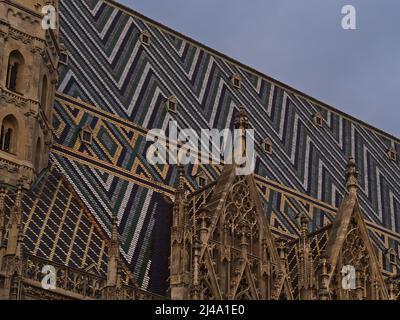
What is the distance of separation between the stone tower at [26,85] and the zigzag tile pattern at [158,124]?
937 mm

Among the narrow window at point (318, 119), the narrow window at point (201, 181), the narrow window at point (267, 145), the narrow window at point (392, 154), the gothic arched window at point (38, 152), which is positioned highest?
the narrow window at point (318, 119)

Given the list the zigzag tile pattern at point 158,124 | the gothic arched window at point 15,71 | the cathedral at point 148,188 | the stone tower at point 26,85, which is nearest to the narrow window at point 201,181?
the cathedral at point 148,188

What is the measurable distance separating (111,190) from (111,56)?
218 inches

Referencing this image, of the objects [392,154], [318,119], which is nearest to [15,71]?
[318,119]

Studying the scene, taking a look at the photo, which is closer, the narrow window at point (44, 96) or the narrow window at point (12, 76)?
the narrow window at point (12, 76)

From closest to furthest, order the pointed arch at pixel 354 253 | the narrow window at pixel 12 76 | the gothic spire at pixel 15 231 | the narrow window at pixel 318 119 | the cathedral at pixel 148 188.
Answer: the gothic spire at pixel 15 231 → the cathedral at pixel 148 188 → the narrow window at pixel 12 76 → the pointed arch at pixel 354 253 → the narrow window at pixel 318 119

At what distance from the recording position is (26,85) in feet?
79.2

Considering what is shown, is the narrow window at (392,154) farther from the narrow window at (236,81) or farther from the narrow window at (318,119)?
the narrow window at (236,81)

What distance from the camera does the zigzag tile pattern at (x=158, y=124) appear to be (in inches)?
987
